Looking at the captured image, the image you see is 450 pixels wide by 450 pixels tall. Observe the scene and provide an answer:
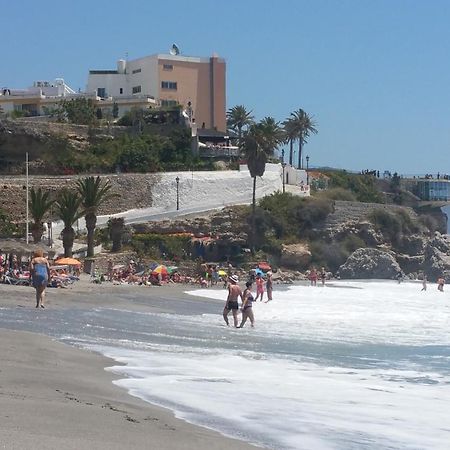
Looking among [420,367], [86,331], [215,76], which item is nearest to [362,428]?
[420,367]

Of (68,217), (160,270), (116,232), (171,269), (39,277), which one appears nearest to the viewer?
(39,277)

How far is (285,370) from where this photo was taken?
13.2m

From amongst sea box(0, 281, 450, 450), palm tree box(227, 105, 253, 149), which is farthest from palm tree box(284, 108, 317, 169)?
sea box(0, 281, 450, 450)

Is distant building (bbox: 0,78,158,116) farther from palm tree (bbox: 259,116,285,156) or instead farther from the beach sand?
the beach sand

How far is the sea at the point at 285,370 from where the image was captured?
9016 millimetres

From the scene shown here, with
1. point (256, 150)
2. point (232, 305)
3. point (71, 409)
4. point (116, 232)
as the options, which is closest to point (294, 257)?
point (256, 150)

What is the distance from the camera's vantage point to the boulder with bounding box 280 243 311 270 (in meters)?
51.8

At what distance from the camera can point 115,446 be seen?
6.77 metres

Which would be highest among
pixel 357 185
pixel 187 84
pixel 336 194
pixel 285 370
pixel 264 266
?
pixel 187 84

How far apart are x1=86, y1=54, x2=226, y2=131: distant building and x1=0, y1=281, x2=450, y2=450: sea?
47.6 meters

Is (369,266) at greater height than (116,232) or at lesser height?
lesser

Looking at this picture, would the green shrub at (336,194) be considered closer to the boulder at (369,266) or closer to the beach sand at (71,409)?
the boulder at (369,266)

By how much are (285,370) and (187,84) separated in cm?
6039

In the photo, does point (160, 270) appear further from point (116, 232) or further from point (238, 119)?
point (238, 119)
